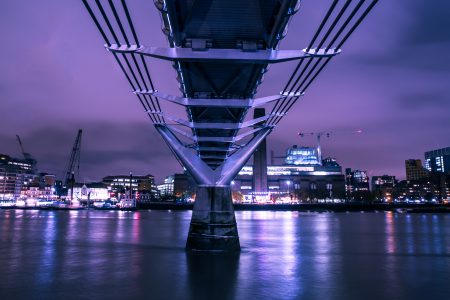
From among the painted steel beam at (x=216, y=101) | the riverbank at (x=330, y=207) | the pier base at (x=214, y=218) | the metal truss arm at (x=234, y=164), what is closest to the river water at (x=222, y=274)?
the pier base at (x=214, y=218)

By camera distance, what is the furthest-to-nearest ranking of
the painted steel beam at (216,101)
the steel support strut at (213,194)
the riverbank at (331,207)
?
the riverbank at (331,207)
the steel support strut at (213,194)
the painted steel beam at (216,101)

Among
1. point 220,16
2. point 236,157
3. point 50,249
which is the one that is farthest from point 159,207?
point 220,16

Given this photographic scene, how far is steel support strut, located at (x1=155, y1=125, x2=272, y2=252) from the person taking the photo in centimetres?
2458

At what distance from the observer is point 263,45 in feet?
54.0

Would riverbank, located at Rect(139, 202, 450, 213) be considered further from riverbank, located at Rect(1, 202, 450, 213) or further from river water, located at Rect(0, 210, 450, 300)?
river water, located at Rect(0, 210, 450, 300)

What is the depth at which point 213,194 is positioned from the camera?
971 inches

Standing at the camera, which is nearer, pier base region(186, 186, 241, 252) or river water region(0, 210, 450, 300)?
river water region(0, 210, 450, 300)

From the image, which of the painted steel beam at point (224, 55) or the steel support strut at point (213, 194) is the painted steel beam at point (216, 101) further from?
the painted steel beam at point (224, 55)

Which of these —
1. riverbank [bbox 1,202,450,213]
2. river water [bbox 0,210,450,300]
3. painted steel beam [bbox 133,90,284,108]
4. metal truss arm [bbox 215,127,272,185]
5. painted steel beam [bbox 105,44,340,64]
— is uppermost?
painted steel beam [bbox 105,44,340,64]

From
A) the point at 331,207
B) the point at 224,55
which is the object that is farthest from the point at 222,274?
the point at 331,207

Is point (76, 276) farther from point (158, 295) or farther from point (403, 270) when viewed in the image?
point (403, 270)

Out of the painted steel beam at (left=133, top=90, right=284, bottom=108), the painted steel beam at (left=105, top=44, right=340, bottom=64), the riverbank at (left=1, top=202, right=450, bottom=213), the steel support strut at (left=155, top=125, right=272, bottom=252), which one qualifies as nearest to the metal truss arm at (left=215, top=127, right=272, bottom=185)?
the steel support strut at (left=155, top=125, right=272, bottom=252)

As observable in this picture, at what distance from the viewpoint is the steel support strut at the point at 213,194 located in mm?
24578

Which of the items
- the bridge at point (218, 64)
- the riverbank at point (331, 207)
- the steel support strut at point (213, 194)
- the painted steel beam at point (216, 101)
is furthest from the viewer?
the riverbank at point (331, 207)
